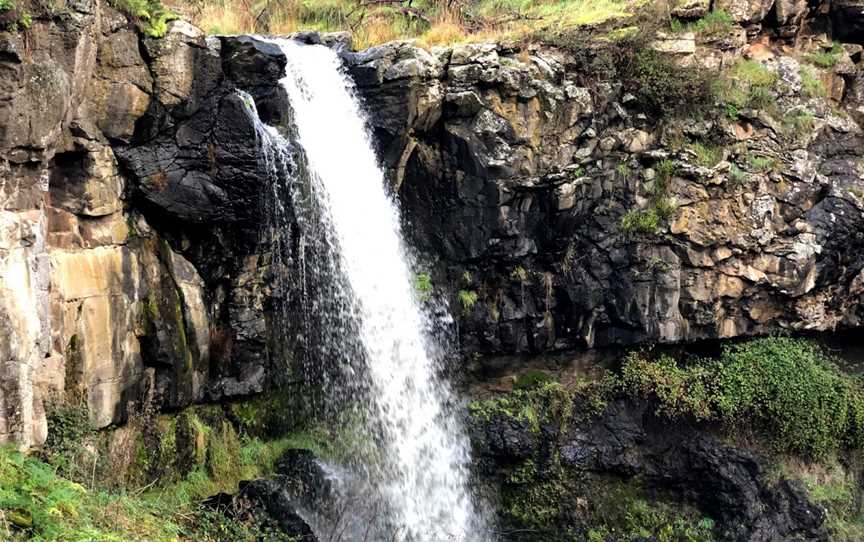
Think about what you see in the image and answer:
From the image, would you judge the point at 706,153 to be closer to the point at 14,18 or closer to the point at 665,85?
the point at 665,85

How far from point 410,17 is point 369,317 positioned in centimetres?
693

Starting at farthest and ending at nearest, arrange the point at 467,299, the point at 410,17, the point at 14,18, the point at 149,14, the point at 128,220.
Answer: the point at 410,17, the point at 467,299, the point at 128,220, the point at 149,14, the point at 14,18

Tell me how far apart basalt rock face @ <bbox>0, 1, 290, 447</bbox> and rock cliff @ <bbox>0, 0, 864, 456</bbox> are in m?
0.03

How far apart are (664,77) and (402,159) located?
4809 mm

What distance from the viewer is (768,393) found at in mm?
11484

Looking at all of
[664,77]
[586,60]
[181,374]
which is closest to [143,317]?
[181,374]

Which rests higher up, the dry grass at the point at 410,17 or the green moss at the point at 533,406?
the dry grass at the point at 410,17

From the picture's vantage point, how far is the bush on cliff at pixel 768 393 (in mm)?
11461

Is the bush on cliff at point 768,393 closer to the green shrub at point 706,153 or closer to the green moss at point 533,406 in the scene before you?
the green moss at point 533,406

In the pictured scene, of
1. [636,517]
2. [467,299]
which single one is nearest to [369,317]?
[467,299]

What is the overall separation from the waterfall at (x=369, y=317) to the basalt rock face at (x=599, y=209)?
2.15 feet

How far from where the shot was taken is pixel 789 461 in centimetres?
1157

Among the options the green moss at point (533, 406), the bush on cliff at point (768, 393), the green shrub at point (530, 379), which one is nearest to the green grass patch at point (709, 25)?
the bush on cliff at point (768, 393)

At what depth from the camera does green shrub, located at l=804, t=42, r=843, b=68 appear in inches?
498
